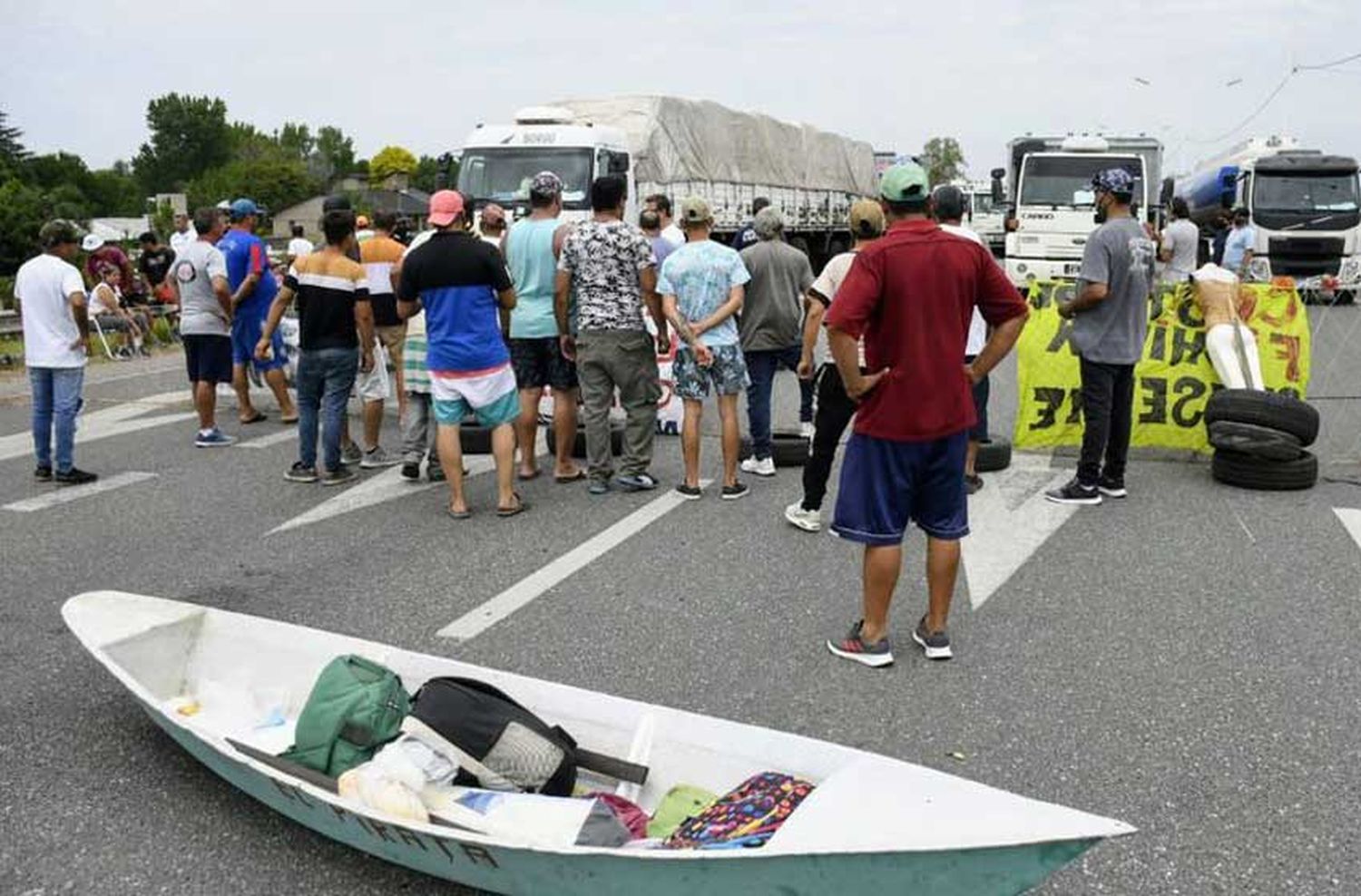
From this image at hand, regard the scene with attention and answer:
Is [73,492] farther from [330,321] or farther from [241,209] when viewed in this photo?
[241,209]

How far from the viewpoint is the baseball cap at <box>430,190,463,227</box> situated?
6.62m

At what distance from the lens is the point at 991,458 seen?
8.12 m

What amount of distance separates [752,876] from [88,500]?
696cm

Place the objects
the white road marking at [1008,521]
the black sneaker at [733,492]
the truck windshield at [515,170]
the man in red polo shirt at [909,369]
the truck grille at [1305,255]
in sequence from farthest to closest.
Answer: the truck grille at [1305,255], the truck windshield at [515,170], the black sneaker at [733,492], the white road marking at [1008,521], the man in red polo shirt at [909,369]

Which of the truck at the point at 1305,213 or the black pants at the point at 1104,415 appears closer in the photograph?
the black pants at the point at 1104,415

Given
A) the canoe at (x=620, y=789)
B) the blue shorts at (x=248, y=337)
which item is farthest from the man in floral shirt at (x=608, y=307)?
the blue shorts at (x=248, y=337)

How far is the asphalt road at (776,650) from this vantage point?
3.41 meters

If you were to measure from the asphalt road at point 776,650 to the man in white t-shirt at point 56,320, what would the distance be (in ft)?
2.56

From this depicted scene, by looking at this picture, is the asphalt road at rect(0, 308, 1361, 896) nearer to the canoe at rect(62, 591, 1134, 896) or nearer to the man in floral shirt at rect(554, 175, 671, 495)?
the canoe at rect(62, 591, 1134, 896)

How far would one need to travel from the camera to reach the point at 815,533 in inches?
261

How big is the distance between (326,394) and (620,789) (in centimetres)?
527

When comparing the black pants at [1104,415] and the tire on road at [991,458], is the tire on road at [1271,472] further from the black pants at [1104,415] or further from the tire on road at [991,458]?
the tire on road at [991,458]

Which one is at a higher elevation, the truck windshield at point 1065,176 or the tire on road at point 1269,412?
the truck windshield at point 1065,176

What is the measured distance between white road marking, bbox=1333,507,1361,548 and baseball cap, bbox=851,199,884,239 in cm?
328
